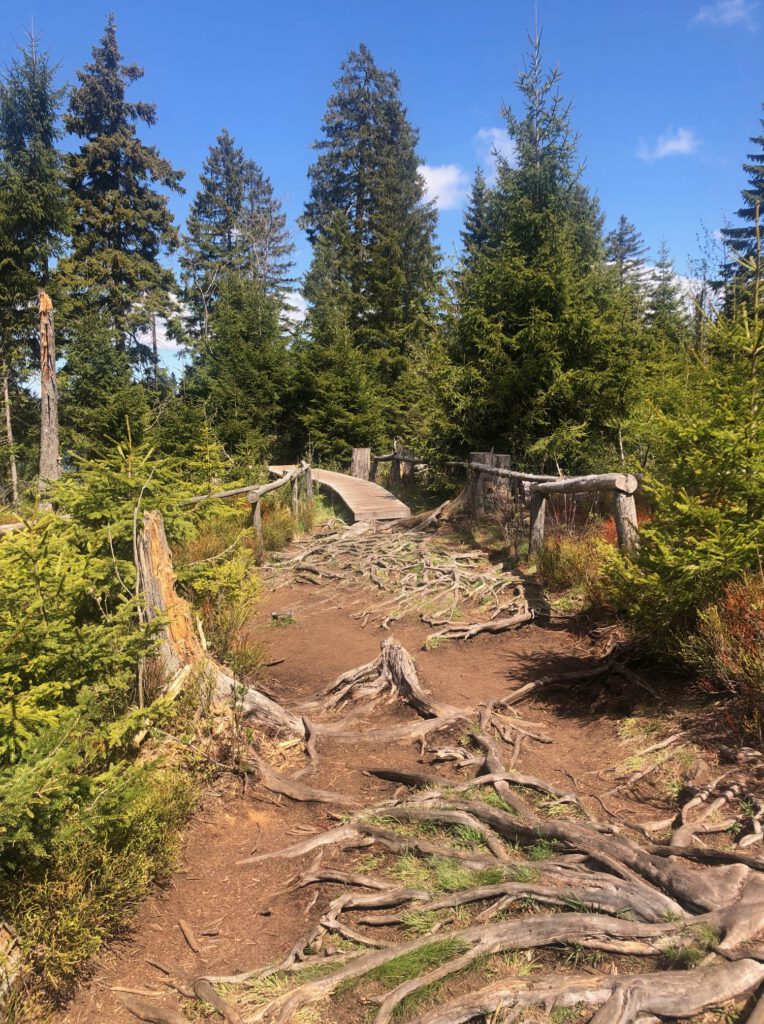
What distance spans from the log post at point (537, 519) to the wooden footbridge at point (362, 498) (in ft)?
16.9

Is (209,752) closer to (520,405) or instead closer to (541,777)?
(541,777)

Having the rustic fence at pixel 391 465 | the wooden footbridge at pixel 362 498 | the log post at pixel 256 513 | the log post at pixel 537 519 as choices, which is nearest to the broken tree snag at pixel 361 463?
the rustic fence at pixel 391 465

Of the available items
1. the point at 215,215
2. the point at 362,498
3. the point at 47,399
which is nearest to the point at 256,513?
the point at 362,498

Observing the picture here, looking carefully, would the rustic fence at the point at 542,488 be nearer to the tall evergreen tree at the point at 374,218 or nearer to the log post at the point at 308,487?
the log post at the point at 308,487

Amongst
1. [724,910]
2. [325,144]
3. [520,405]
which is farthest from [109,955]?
[325,144]

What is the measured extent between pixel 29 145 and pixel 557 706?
23.6 metres

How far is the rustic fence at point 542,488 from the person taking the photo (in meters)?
7.20

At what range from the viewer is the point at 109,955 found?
2.93 meters

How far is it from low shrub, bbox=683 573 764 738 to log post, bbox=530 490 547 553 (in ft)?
15.2

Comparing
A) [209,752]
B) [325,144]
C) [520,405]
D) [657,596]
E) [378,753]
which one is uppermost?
[325,144]

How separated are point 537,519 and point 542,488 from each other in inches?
21.8

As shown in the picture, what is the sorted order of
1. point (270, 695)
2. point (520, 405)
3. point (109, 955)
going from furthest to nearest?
point (520, 405) < point (270, 695) < point (109, 955)

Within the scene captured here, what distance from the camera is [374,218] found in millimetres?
33531

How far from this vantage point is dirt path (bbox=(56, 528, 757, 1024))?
2980 millimetres
